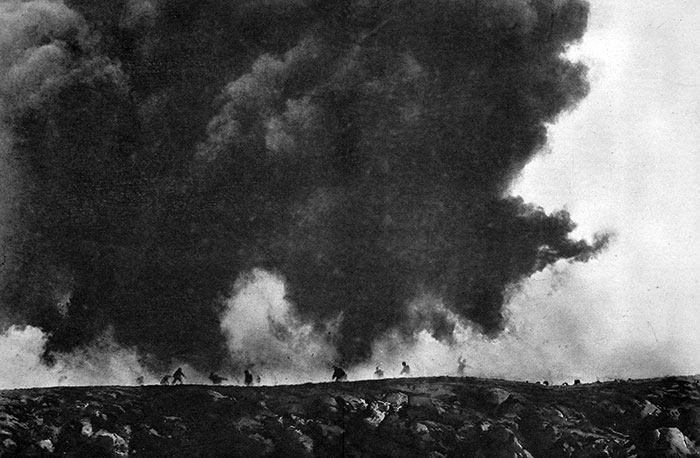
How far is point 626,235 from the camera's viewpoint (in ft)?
20.0

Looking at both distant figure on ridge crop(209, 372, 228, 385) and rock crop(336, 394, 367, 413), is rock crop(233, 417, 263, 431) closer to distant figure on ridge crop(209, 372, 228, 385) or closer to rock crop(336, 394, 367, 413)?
distant figure on ridge crop(209, 372, 228, 385)

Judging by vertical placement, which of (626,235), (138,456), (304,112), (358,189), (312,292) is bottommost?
(138,456)

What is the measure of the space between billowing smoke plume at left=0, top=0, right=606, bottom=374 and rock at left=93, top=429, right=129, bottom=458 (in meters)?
0.70

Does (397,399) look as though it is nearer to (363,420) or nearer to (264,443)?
(363,420)

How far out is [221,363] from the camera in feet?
19.9

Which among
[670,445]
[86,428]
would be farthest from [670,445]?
[86,428]

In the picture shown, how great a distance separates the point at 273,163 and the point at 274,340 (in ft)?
4.78

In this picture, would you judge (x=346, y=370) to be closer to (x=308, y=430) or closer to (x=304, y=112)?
(x=308, y=430)

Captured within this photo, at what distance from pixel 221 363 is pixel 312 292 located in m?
0.94

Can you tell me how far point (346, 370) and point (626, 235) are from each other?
254 cm

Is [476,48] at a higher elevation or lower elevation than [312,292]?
higher

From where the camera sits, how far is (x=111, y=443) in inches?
229

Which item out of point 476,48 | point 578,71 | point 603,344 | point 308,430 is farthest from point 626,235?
point 308,430

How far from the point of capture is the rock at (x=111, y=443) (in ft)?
19.0
